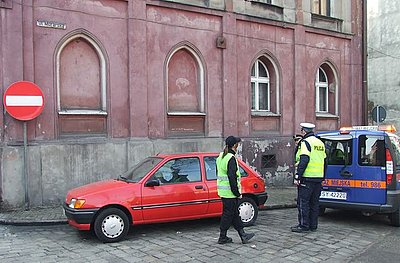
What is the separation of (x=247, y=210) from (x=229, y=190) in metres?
1.54

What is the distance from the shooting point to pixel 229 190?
22.7ft

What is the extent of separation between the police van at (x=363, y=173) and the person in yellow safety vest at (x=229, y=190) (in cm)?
257

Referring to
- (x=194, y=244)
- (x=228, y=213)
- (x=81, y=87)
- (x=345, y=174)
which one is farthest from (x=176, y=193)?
(x=81, y=87)

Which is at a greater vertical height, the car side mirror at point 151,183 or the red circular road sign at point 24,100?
the red circular road sign at point 24,100

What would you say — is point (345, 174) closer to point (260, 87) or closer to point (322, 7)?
point (260, 87)

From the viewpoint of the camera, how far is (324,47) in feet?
53.7

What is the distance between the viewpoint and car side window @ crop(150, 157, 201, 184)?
7.78 m

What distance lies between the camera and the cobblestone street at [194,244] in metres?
6.34

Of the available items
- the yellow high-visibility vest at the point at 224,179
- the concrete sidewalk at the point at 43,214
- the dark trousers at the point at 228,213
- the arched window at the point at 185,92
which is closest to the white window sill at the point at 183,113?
the arched window at the point at 185,92

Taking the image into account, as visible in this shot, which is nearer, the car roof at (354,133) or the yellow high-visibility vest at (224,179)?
the yellow high-visibility vest at (224,179)

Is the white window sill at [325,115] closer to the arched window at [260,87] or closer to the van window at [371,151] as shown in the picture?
the arched window at [260,87]

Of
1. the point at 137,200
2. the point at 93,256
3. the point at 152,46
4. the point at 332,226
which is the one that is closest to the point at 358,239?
the point at 332,226

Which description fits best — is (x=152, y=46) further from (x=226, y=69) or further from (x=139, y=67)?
(x=226, y=69)

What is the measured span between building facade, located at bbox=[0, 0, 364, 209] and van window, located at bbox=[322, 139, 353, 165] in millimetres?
4678
